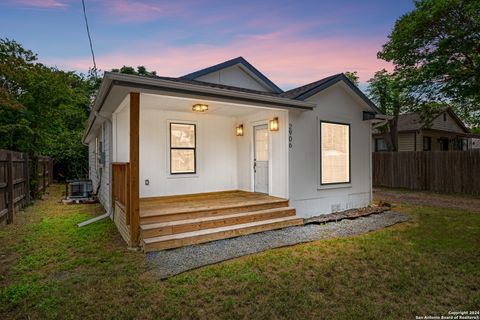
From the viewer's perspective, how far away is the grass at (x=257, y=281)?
9.11 ft

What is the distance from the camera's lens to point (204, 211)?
5.52 m

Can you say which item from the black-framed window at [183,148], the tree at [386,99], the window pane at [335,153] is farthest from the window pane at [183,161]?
the tree at [386,99]

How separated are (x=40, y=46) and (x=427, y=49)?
55.3 ft

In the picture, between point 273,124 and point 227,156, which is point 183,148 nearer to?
point 227,156

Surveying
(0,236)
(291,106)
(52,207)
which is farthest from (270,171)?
(52,207)

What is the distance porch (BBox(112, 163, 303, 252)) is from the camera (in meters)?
4.71

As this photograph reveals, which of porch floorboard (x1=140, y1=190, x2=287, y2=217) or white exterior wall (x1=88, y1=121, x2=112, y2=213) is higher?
white exterior wall (x1=88, y1=121, x2=112, y2=213)

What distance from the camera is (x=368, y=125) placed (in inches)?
334

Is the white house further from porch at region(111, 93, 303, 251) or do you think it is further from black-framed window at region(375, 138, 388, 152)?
black-framed window at region(375, 138, 388, 152)

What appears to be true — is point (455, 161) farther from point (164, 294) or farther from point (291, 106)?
point (164, 294)

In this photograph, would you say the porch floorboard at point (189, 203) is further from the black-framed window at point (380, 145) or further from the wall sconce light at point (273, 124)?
the black-framed window at point (380, 145)

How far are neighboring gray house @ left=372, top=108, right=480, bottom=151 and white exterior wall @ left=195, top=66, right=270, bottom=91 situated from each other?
11.9 metres

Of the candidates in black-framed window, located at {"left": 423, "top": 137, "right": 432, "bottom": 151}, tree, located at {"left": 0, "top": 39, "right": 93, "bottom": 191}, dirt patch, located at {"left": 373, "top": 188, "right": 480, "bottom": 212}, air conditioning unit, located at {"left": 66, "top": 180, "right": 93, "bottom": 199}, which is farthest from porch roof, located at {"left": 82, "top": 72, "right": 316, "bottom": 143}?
black-framed window, located at {"left": 423, "top": 137, "right": 432, "bottom": 151}

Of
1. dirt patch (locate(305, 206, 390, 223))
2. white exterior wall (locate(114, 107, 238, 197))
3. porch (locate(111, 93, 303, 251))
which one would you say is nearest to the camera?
porch (locate(111, 93, 303, 251))
